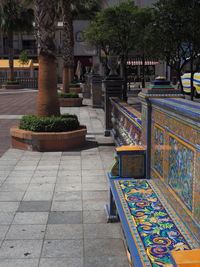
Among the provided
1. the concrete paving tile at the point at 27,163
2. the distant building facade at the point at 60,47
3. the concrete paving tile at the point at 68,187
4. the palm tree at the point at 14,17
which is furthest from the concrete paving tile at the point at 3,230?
the distant building facade at the point at 60,47

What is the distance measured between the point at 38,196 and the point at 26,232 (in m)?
1.47

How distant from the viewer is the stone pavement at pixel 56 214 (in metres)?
Answer: 4.33

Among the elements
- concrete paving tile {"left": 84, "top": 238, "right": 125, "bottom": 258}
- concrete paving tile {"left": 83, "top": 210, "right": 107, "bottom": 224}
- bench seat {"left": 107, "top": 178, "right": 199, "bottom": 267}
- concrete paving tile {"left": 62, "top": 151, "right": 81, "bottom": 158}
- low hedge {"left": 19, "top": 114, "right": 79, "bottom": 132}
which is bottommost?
concrete paving tile {"left": 84, "top": 238, "right": 125, "bottom": 258}

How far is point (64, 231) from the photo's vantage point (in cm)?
499

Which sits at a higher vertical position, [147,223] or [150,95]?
[150,95]

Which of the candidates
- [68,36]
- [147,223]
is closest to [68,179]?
[147,223]

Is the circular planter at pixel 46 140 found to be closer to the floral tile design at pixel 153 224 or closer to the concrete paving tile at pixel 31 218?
the concrete paving tile at pixel 31 218

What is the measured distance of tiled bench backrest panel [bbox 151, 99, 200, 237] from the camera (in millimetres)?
3287

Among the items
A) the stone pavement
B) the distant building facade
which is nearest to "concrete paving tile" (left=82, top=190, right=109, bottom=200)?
the stone pavement

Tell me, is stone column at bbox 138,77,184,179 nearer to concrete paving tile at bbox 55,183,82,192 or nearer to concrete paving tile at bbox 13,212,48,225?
concrete paving tile at bbox 13,212,48,225

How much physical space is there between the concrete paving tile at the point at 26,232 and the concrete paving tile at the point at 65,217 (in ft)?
0.85

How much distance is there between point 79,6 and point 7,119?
1855 centimetres

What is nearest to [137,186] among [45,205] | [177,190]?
[177,190]

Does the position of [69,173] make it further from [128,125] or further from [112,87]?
[112,87]
